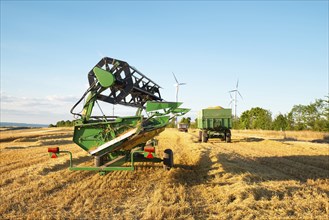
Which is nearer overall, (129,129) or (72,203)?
(72,203)

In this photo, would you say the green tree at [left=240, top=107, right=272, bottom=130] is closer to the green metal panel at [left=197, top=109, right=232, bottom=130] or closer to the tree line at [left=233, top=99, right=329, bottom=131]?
the tree line at [left=233, top=99, right=329, bottom=131]

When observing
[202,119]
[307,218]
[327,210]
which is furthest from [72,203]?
[202,119]

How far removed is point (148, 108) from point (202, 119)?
15.6 meters

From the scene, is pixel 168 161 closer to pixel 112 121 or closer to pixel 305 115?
pixel 112 121

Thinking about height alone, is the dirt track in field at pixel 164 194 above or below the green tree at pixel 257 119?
below

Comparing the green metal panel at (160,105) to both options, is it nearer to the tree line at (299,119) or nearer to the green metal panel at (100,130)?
the green metal panel at (100,130)

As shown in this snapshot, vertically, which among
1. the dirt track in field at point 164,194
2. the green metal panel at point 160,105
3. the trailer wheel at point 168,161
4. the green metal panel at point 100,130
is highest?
the green metal panel at point 160,105

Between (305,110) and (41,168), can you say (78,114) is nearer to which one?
(41,168)

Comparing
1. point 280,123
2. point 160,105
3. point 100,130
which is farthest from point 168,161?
point 280,123

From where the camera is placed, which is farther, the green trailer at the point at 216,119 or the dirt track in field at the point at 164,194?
the green trailer at the point at 216,119

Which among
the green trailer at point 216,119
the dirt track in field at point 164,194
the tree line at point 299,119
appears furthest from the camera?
the tree line at point 299,119

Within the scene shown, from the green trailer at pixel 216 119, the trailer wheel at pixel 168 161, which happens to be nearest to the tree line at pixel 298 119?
the green trailer at pixel 216 119

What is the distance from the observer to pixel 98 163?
8867 mm

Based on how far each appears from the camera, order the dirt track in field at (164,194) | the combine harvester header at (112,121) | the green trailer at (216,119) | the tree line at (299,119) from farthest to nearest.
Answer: the tree line at (299,119) → the green trailer at (216,119) → the combine harvester header at (112,121) → the dirt track in field at (164,194)
